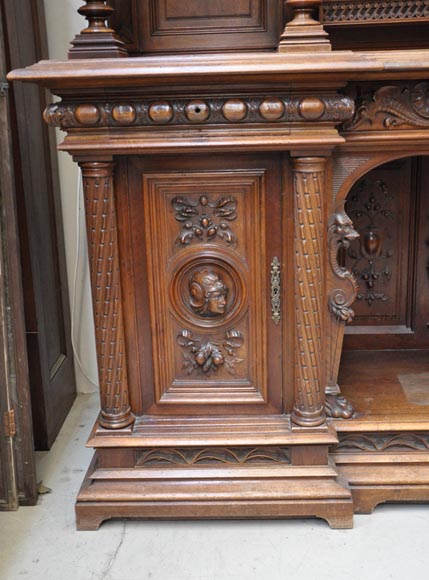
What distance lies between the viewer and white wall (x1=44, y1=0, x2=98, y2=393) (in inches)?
97.4

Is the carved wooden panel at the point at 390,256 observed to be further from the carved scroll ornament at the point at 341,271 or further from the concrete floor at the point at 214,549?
the concrete floor at the point at 214,549

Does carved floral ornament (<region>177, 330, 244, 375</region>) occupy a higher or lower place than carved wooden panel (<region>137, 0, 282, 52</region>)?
lower

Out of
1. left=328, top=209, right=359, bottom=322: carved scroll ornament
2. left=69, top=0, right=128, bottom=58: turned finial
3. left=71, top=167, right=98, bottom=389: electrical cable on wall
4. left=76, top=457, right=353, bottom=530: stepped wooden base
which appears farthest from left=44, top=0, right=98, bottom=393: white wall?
left=328, top=209, right=359, bottom=322: carved scroll ornament

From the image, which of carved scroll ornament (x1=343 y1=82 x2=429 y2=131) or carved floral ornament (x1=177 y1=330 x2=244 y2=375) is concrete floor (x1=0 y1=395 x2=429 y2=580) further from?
carved scroll ornament (x1=343 y1=82 x2=429 y2=131)

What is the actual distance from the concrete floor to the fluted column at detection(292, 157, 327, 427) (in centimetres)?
32

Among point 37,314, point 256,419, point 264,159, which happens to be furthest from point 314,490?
point 37,314

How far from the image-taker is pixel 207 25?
2.10 meters

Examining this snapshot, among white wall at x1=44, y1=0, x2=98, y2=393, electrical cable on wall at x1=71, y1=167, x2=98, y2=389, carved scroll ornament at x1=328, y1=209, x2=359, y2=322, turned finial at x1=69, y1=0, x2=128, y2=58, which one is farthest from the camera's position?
electrical cable on wall at x1=71, y1=167, x2=98, y2=389

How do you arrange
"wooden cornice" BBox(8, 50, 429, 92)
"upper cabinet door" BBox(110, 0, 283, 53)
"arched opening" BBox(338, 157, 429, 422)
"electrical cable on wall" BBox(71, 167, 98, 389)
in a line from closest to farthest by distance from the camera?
"wooden cornice" BBox(8, 50, 429, 92) < "upper cabinet door" BBox(110, 0, 283, 53) < "arched opening" BBox(338, 157, 429, 422) < "electrical cable on wall" BBox(71, 167, 98, 389)

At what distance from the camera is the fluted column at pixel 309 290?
177cm

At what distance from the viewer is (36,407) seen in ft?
7.80

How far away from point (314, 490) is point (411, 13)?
1.32m

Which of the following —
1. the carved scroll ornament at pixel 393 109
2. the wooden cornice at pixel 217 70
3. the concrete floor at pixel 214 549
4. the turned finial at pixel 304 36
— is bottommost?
the concrete floor at pixel 214 549

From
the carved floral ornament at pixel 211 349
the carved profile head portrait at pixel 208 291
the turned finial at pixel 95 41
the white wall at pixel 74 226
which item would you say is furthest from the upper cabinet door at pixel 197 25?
the carved floral ornament at pixel 211 349
